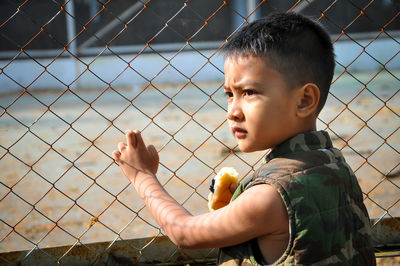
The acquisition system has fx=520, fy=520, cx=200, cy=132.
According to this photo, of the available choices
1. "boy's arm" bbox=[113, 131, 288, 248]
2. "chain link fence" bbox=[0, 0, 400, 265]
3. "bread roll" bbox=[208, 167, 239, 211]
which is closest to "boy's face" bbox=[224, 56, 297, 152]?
"boy's arm" bbox=[113, 131, 288, 248]

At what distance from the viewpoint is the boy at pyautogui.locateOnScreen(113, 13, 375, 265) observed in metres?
1.33

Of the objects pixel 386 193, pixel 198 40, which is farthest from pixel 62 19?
pixel 386 193

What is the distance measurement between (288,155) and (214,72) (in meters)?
10.8

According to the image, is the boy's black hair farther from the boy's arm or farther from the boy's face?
the boy's arm

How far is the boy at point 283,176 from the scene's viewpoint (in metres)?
1.33

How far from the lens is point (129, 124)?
695 centimetres

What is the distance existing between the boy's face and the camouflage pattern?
0.05m

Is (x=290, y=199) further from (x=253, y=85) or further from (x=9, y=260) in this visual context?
(x=9, y=260)

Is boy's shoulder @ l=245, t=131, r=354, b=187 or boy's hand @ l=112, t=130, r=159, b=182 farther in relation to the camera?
boy's hand @ l=112, t=130, r=159, b=182

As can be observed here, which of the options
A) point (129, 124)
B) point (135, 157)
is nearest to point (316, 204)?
point (135, 157)

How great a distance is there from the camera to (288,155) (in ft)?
4.71

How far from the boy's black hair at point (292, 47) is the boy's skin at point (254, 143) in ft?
0.08

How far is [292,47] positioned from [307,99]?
0.15 metres

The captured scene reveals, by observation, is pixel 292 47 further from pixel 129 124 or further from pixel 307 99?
pixel 129 124
